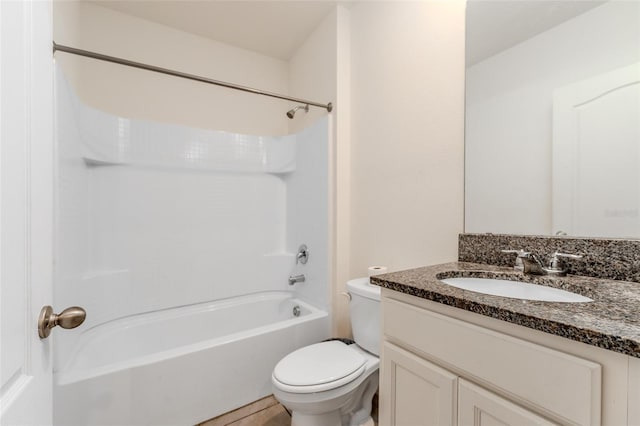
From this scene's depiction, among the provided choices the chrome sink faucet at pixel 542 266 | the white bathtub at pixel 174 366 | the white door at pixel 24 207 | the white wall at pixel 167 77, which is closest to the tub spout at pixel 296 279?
the white bathtub at pixel 174 366

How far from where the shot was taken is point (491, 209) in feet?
3.90

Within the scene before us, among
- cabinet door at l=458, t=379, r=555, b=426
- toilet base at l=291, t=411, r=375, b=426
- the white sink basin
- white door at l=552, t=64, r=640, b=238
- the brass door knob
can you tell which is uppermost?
white door at l=552, t=64, r=640, b=238

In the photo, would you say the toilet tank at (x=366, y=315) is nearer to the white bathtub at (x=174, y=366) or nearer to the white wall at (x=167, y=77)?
the white bathtub at (x=174, y=366)

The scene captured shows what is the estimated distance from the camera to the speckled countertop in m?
0.48

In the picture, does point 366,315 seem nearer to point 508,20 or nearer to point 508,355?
point 508,355

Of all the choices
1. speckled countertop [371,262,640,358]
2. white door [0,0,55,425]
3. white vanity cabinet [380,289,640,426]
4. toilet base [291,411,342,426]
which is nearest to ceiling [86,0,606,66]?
speckled countertop [371,262,640,358]

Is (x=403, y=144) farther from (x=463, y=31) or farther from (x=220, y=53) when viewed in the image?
(x=220, y=53)

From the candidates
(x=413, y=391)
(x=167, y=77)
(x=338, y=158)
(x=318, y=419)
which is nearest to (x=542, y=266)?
(x=413, y=391)

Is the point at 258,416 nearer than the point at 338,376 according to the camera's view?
No

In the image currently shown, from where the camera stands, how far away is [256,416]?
1.50 meters

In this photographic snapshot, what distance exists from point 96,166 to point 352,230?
70.4 inches

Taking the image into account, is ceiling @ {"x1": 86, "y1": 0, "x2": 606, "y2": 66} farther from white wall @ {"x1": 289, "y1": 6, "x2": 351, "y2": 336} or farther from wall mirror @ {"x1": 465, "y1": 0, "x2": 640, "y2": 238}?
white wall @ {"x1": 289, "y1": 6, "x2": 351, "y2": 336}

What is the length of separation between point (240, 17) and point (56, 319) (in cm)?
224

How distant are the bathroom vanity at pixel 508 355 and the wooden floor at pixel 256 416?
2.74 ft
